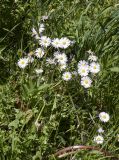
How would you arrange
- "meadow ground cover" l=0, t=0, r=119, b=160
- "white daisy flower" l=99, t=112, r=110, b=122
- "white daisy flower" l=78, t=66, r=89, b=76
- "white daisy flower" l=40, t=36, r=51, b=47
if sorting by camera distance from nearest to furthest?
1. "meadow ground cover" l=0, t=0, r=119, b=160
2. "white daisy flower" l=99, t=112, r=110, b=122
3. "white daisy flower" l=78, t=66, r=89, b=76
4. "white daisy flower" l=40, t=36, r=51, b=47

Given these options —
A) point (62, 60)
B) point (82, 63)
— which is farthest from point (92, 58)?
point (62, 60)

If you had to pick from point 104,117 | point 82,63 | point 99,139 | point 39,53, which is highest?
point 39,53

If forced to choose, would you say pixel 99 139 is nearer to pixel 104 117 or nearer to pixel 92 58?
pixel 104 117

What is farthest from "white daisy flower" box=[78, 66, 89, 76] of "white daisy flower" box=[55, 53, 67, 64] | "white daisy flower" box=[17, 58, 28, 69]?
"white daisy flower" box=[17, 58, 28, 69]

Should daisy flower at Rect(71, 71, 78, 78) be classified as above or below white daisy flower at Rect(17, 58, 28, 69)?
below

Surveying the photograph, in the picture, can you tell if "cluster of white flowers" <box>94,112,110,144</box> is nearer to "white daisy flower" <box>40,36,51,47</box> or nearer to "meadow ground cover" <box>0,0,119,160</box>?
"meadow ground cover" <box>0,0,119,160</box>

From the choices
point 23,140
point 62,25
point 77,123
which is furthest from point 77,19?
point 23,140

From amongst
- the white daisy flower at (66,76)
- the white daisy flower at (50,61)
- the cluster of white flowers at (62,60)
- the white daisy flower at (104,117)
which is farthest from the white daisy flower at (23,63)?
the white daisy flower at (104,117)

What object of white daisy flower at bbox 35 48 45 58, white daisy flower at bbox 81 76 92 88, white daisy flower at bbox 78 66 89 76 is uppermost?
white daisy flower at bbox 35 48 45 58

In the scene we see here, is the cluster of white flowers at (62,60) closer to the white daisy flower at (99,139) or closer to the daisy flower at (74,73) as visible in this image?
the daisy flower at (74,73)
